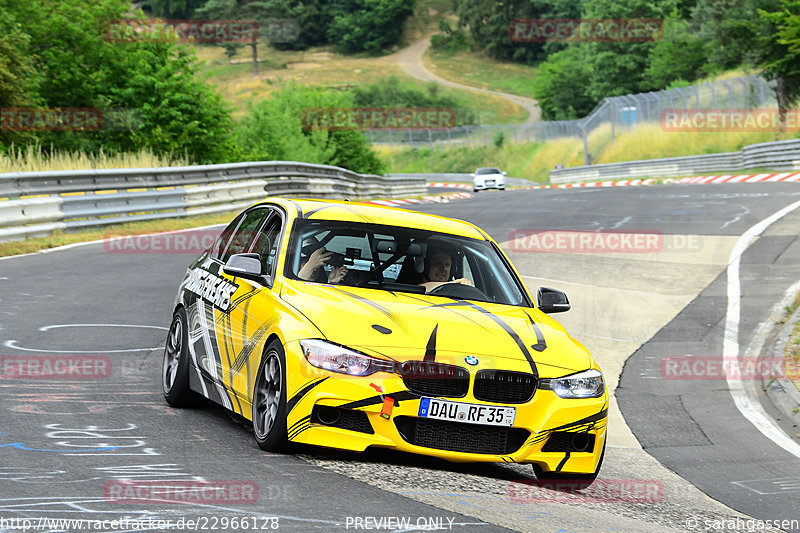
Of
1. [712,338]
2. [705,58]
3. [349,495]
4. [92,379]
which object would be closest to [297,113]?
[712,338]

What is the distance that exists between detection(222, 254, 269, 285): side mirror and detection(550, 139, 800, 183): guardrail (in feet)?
117

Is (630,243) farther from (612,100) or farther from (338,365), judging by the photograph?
(612,100)

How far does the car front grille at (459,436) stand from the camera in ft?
20.0

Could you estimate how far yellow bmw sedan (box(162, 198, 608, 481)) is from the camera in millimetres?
6105

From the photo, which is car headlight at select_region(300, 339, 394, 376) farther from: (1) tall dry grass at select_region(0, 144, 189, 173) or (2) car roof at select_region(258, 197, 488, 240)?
(1) tall dry grass at select_region(0, 144, 189, 173)

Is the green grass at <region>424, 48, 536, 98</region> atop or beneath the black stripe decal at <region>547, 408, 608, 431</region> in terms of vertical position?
atop

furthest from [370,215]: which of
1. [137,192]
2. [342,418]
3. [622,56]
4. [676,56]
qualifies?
[622,56]

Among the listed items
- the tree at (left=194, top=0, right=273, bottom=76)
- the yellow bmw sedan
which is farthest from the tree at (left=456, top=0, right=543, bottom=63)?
the yellow bmw sedan

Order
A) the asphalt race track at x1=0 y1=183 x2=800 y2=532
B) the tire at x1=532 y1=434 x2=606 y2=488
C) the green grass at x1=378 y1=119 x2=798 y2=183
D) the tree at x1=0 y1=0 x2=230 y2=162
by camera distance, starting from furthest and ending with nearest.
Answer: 1. the green grass at x1=378 y1=119 x2=798 y2=183
2. the tree at x1=0 y1=0 x2=230 y2=162
3. the tire at x1=532 y1=434 x2=606 y2=488
4. the asphalt race track at x1=0 y1=183 x2=800 y2=532

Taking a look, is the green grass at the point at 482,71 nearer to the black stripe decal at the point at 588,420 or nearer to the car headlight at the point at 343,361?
the black stripe decal at the point at 588,420

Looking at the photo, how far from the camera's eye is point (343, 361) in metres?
6.13

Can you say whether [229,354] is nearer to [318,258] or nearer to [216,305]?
[216,305]

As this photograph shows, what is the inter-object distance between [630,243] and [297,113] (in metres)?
28.3

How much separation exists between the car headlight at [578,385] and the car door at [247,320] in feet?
5.60
